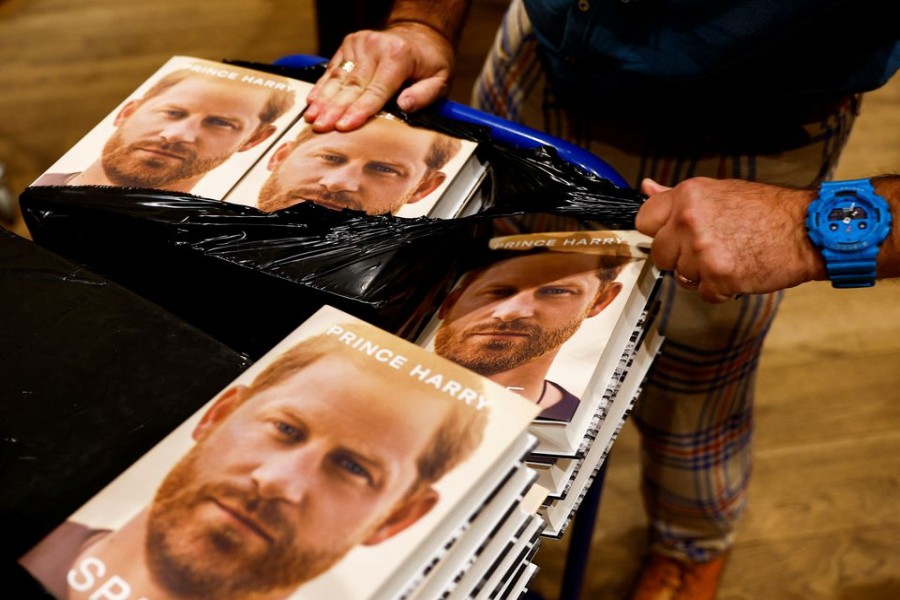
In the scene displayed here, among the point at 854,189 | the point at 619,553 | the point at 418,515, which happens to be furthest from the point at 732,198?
the point at 619,553

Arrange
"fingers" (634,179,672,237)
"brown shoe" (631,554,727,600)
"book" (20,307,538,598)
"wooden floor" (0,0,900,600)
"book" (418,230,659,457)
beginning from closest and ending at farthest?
"book" (20,307,538,598), "book" (418,230,659,457), "fingers" (634,179,672,237), "brown shoe" (631,554,727,600), "wooden floor" (0,0,900,600)

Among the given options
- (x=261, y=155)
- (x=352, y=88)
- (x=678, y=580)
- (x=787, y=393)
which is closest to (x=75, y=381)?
(x=261, y=155)

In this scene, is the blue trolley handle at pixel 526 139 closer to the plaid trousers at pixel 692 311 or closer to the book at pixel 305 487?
the plaid trousers at pixel 692 311

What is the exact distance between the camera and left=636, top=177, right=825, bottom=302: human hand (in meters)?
0.80

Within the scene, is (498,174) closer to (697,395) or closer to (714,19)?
(714,19)


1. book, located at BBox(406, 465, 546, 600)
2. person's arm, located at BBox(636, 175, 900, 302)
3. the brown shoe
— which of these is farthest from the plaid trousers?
book, located at BBox(406, 465, 546, 600)

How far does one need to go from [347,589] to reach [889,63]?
0.85 m

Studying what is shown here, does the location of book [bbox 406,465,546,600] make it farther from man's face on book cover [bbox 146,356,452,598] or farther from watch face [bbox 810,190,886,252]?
watch face [bbox 810,190,886,252]

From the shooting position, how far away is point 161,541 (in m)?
0.55

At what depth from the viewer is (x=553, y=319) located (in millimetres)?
771

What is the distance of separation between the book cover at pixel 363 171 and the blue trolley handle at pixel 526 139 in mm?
77

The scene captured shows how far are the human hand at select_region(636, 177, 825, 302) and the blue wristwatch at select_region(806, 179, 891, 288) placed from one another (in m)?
0.02

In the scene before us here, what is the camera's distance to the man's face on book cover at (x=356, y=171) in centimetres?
83

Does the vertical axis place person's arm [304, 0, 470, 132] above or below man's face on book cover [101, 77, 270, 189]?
above
